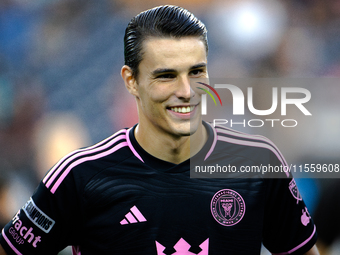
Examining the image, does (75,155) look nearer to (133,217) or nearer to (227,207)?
(133,217)

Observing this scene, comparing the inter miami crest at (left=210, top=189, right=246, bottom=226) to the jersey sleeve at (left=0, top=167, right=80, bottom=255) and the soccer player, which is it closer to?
the soccer player

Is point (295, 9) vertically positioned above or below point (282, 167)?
above

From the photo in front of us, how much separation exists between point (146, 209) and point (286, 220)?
737 millimetres

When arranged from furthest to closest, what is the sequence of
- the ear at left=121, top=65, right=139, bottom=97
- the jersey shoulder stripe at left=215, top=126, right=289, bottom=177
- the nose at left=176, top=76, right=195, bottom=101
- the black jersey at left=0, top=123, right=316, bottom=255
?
the jersey shoulder stripe at left=215, top=126, right=289, bottom=177, the ear at left=121, top=65, right=139, bottom=97, the black jersey at left=0, top=123, right=316, bottom=255, the nose at left=176, top=76, right=195, bottom=101

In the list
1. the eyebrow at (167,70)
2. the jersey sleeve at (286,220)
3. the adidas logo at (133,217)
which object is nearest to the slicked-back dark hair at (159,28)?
the eyebrow at (167,70)

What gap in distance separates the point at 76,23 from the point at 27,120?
1048 millimetres

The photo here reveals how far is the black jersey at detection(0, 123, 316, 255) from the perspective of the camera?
70.6 inches

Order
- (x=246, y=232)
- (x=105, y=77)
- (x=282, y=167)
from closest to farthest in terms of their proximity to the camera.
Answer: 1. (x=246, y=232)
2. (x=282, y=167)
3. (x=105, y=77)

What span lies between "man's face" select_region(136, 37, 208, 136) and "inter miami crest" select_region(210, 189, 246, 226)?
15.0 inches

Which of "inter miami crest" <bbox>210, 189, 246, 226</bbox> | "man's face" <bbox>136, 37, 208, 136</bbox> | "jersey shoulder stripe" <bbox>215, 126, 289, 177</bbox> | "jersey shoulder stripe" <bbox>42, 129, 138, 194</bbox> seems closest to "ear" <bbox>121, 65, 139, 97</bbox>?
"man's face" <bbox>136, 37, 208, 136</bbox>

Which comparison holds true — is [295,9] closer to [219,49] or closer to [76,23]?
[219,49]

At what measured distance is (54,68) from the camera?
11.9 feet

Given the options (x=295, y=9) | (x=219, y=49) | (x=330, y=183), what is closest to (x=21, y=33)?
(x=219, y=49)

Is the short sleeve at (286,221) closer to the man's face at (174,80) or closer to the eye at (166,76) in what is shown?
the man's face at (174,80)
